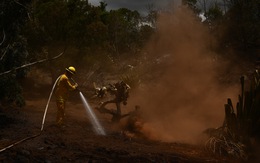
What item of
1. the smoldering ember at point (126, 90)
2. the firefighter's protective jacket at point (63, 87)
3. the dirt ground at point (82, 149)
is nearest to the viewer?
the dirt ground at point (82, 149)

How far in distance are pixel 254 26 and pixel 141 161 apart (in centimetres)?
2104

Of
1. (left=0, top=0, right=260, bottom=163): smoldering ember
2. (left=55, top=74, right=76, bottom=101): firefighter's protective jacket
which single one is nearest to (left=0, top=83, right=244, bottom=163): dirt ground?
(left=0, top=0, right=260, bottom=163): smoldering ember

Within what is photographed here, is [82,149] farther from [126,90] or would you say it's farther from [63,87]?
[126,90]

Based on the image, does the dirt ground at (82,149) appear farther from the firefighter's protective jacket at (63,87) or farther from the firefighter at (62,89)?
the firefighter's protective jacket at (63,87)

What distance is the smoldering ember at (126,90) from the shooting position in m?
7.27

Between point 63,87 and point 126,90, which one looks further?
point 126,90

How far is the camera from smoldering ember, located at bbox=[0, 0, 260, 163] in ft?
23.8

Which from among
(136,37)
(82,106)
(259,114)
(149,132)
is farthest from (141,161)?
(136,37)

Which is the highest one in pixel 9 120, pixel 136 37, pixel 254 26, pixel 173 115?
pixel 136 37

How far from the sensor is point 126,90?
1166cm

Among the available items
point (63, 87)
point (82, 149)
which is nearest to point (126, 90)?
point (63, 87)

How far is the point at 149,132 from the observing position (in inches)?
402

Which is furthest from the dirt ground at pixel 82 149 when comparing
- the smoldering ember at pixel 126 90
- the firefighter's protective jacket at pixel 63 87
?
the firefighter's protective jacket at pixel 63 87

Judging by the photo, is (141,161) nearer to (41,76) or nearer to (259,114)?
(259,114)
